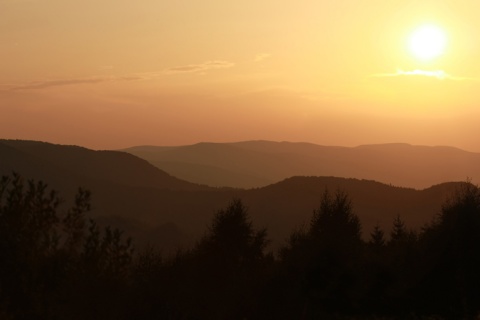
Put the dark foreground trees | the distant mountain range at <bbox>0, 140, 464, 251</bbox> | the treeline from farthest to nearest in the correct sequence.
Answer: the distant mountain range at <bbox>0, 140, 464, 251</bbox> → the treeline → the dark foreground trees

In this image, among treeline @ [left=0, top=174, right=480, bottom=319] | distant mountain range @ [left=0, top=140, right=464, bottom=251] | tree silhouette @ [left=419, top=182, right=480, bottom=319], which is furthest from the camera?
distant mountain range @ [left=0, top=140, right=464, bottom=251]

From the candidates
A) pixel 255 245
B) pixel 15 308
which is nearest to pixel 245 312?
pixel 15 308

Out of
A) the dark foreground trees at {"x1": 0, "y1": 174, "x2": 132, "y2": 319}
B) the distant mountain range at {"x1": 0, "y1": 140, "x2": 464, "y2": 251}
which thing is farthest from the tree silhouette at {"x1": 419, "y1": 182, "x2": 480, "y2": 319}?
the distant mountain range at {"x1": 0, "y1": 140, "x2": 464, "y2": 251}

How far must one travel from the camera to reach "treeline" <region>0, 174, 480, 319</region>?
23.5m

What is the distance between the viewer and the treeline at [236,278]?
23469 millimetres

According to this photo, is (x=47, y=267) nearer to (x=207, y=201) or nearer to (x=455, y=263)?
(x=455, y=263)

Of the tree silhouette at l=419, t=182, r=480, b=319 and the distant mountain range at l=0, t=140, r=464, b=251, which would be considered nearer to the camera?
the tree silhouette at l=419, t=182, r=480, b=319

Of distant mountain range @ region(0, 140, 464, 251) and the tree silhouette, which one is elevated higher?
distant mountain range @ region(0, 140, 464, 251)

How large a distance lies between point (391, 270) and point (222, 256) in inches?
284

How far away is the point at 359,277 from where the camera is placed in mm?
27875

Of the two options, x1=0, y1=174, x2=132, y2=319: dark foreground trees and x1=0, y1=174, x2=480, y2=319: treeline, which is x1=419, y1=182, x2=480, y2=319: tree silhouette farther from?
x1=0, y1=174, x2=132, y2=319: dark foreground trees

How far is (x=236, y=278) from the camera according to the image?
26266 mm

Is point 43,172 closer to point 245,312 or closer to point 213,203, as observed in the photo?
point 213,203

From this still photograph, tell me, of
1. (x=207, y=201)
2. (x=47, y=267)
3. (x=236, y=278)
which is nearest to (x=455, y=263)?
(x=236, y=278)
